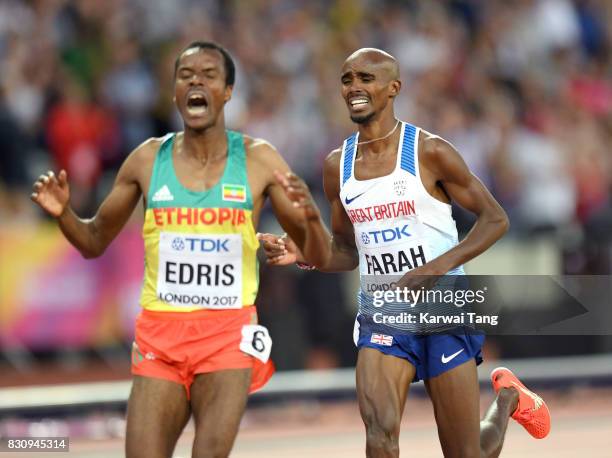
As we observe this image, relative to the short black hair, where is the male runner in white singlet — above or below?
below

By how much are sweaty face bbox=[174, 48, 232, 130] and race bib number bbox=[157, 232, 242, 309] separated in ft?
2.07

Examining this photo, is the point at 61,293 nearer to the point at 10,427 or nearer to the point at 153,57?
the point at 10,427

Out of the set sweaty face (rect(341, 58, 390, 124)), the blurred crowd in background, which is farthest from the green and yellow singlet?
the blurred crowd in background

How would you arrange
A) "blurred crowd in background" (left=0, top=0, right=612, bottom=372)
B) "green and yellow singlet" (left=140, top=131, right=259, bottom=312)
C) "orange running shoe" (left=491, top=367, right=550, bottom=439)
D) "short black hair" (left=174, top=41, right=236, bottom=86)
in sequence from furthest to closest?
1. "blurred crowd in background" (left=0, top=0, right=612, bottom=372)
2. "orange running shoe" (left=491, top=367, right=550, bottom=439)
3. "short black hair" (left=174, top=41, right=236, bottom=86)
4. "green and yellow singlet" (left=140, top=131, right=259, bottom=312)

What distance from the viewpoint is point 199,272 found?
23.9 feet

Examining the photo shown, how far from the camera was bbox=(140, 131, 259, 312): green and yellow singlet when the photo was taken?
7.29 meters

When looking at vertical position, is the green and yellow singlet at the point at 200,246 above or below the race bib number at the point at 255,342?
above

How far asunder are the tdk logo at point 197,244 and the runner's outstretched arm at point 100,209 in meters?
0.44

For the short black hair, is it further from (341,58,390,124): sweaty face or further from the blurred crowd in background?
the blurred crowd in background

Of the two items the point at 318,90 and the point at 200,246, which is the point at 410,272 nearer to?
the point at 200,246

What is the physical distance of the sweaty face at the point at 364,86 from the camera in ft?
25.3

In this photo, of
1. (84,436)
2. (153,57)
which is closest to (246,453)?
(84,436)

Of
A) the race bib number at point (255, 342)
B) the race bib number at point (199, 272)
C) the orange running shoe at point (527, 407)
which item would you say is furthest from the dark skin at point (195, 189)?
the orange running shoe at point (527, 407)

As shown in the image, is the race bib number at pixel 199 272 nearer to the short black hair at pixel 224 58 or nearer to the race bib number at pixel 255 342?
the race bib number at pixel 255 342
